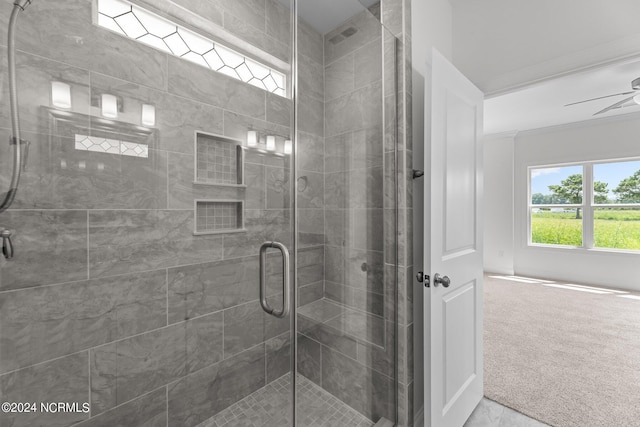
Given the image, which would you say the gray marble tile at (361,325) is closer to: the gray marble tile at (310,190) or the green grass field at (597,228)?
the gray marble tile at (310,190)

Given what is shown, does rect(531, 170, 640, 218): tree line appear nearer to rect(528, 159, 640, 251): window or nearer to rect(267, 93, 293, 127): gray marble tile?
rect(528, 159, 640, 251): window

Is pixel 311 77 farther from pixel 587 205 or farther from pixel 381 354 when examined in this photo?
pixel 587 205

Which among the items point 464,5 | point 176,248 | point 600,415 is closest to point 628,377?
point 600,415

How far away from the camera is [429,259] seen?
4.47ft

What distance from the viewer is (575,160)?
493 centimetres

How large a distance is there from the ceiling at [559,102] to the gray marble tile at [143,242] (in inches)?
121

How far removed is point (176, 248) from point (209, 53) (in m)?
0.75

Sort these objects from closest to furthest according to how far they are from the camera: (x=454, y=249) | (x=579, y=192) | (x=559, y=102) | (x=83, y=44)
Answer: (x=83, y=44) → (x=454, y=249) → (x=559, y=102) → (x=579, y=192)

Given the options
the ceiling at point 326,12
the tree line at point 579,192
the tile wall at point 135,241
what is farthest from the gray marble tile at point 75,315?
the tree line at point 579,192

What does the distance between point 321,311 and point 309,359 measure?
20 centimetres

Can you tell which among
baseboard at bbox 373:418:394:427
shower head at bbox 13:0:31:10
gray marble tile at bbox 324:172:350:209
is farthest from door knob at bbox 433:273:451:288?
shower head at bbox 13:0:31:10

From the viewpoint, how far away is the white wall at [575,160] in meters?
4.46

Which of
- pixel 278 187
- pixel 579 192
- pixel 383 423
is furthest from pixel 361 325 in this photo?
pixel 579 192

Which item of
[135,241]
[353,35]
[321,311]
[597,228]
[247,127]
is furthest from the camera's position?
[597,228]
